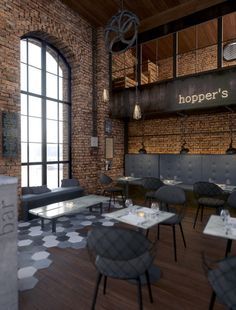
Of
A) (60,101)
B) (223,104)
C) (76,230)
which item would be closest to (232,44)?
(223,104)

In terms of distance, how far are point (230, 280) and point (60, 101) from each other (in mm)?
5728

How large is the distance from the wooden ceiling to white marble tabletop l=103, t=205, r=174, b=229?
5.05 metres

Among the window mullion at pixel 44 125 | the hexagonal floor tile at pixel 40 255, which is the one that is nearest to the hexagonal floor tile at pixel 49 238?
the hexagonal floor tile at pixel 40 255

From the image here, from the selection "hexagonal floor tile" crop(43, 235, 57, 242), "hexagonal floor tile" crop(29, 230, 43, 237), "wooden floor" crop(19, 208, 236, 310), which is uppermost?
"hexagonal floor tile" crop(29, 230, 43, 237)

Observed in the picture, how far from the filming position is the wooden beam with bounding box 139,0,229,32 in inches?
212

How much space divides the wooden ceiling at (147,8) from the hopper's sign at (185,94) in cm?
164

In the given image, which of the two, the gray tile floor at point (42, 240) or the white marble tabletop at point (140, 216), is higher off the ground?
the white marble tabletop at point (140, 216)

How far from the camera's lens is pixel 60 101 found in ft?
20.4

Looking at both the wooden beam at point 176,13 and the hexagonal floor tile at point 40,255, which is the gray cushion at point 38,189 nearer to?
the hexagonal floor tile at point 40,255

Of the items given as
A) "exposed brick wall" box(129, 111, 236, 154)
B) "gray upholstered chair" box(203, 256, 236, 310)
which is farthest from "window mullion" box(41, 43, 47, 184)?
"gray upholstered chair" box(203, 256, 236, 310)

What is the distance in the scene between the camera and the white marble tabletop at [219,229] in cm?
213

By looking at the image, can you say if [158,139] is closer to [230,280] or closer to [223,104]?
[223,104]

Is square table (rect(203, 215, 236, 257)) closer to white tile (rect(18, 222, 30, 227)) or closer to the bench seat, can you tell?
white tile (rect(18, 222, 30, 227))

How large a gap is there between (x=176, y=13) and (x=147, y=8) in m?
0.75
